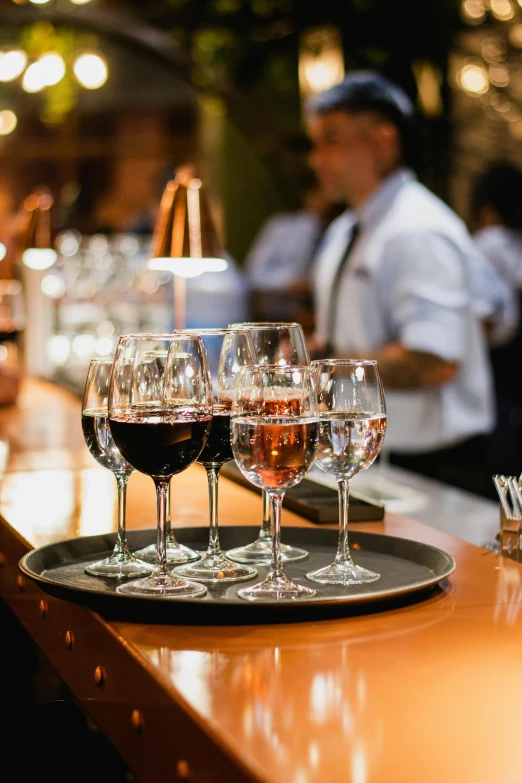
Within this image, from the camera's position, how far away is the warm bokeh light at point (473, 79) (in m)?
7.15

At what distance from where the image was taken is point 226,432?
1305mm

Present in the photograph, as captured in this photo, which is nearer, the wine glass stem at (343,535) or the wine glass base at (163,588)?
the wine glass base at (163,588)

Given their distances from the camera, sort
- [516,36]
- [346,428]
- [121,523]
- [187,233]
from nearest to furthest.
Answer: [346,428] → [121,523] → [187,233] → [516,36]

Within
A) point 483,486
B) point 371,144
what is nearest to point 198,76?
point 371,144

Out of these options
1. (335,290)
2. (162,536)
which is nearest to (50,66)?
(335,290)

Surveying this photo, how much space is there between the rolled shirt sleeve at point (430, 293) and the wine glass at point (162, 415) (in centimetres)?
199

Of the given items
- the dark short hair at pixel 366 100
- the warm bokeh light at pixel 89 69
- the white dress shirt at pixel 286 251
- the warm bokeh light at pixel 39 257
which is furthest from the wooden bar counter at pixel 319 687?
the white dress shirt at pixel 286 251

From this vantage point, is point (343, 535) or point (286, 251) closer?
point (343, 535)

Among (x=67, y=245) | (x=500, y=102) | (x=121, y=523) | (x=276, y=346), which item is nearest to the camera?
(x=121, y=523)

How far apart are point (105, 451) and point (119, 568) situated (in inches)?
6.2

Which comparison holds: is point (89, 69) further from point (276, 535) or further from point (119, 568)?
point (276, 535)

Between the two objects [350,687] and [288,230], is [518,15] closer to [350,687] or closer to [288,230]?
→ [288,230]

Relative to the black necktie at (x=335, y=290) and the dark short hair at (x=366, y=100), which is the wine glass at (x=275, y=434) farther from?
the dark short hair at (x=366, y=100)

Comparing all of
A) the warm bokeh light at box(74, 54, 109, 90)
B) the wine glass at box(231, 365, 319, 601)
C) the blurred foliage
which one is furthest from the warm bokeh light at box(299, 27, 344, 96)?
the wine glass at box(231, 365, 319, 601)
